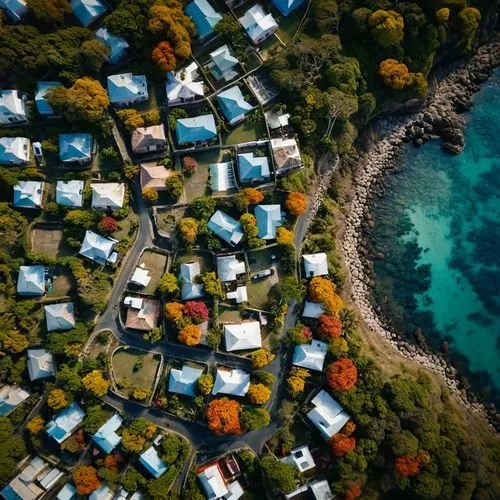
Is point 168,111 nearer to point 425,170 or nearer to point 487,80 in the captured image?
point 425,170

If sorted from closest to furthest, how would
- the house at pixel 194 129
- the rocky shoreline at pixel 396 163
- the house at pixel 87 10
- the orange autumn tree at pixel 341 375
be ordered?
1. the orange autumn tree at pixel 341 375
2. the house at pixel 194 129
3. the house at pixel 87 10
4. the rocky shoreline at pixel 396 163

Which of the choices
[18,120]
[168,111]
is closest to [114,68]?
[168,111]

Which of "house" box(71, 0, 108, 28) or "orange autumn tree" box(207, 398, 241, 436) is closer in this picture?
"orange autumn tree" box(207, 398, 241, 436)

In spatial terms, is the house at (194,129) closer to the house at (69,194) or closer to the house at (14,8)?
the house at (69,194)

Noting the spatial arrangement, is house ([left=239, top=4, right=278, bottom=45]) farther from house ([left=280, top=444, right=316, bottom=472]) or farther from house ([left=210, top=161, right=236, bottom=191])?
house ([left=280, top=444, right=316, bottom=472])

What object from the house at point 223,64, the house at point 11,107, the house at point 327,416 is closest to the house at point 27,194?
the house at point 11,107

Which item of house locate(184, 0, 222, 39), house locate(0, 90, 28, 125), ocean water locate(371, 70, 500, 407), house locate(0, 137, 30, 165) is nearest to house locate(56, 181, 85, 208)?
house locate(0, 137, 30, 165)
